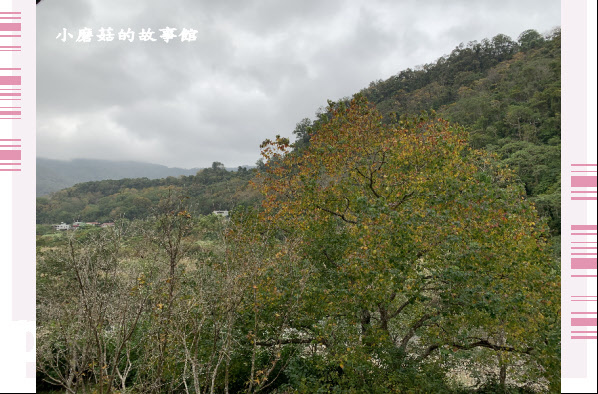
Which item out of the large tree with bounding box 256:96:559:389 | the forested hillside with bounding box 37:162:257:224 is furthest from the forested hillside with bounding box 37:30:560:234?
the large tree with bounding box 256:96:559:389

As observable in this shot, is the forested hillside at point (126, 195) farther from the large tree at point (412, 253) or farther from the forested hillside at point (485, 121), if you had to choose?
the large tree at point (412, 253)

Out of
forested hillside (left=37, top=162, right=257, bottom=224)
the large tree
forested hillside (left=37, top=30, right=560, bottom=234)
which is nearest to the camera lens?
the large tree

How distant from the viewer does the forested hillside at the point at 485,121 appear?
20.1 m

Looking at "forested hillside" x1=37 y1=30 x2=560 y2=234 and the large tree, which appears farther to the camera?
"forested hillside" x1=37 y1=30 x2=560 y2=234

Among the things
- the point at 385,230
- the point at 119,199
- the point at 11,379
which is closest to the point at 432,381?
the point at 385,230

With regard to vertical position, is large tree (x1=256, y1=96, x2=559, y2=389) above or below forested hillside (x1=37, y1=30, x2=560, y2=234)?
below

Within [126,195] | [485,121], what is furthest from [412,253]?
[126,195]

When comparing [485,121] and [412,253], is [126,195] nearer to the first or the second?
[412,253]

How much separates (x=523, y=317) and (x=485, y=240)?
1032 millimetres

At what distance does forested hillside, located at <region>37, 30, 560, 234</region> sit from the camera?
20.1 metres

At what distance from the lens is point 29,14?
1.41 m

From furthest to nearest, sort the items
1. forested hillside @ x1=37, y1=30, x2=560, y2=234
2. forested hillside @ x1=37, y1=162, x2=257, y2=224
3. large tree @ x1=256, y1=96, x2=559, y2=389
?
forested hillside @ x1=37, y1=162, x2=257, y2=224 → forested hillside @ x1=37, y1=30, x2=560, y2=234 → large tree @ x1=256, y1=96, x2=559, y2=389

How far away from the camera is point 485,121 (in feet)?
90.9

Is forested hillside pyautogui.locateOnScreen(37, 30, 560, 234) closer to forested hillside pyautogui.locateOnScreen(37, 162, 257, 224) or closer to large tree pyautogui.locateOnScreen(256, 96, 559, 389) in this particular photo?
forested hillside pyautogui.locateOnScreen(37, 162, 257, 224)
